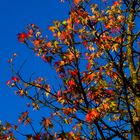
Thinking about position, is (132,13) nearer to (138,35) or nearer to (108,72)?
(138,35)

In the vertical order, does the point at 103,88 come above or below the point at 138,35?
below

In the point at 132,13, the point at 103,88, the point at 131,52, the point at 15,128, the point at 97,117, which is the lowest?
the point at 97,117

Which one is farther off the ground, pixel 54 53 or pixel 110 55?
pixel 54 53

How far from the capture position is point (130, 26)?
1460 cm

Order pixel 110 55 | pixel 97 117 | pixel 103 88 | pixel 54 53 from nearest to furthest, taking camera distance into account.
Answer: pixel 97 117, pixel 110 55, pixel 54 53, pixel 103 88

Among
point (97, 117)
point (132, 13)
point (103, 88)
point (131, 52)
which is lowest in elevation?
point (97, 117)

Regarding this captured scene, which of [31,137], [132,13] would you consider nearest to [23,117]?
[31,137]

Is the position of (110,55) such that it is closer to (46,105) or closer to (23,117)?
(46,105)

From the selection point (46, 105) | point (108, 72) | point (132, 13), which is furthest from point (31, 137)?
point (132, 13)

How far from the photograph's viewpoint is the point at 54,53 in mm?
13266

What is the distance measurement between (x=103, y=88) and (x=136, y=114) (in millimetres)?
2091

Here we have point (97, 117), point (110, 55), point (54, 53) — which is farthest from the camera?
point (54, 53)

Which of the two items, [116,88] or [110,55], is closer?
[110,55]

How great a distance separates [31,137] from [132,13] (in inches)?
241
